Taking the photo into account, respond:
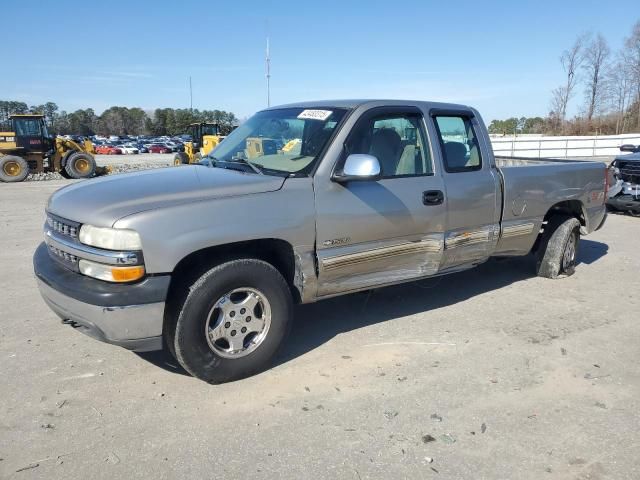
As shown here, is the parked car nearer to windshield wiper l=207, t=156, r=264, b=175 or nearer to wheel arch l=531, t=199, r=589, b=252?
wheel arch l=531, t=199, r=589, b=252

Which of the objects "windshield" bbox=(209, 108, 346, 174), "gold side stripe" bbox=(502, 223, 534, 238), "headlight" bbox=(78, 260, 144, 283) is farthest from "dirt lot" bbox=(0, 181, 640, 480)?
"windshield" bbox=(209, 108, 346, 174)

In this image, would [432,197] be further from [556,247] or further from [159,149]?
[159,149]

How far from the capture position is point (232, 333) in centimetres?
362

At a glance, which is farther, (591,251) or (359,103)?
(591,251)

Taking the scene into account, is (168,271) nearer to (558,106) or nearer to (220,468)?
(220,468)

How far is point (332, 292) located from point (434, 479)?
1.69 metres

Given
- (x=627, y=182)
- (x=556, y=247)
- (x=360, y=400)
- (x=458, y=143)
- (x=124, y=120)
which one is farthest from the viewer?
(x=124, y=120)

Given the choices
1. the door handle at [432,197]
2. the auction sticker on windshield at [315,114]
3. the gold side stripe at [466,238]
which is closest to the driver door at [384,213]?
the door handle at [432,197]

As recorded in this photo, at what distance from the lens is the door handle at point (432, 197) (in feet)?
14.5

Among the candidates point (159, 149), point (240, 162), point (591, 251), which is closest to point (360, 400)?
point (240, 162)

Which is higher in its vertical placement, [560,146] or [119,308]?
[560,146]

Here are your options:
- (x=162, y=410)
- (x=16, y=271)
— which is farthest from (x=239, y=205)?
(x=16, y=271)

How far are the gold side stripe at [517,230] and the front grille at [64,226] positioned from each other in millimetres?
3814

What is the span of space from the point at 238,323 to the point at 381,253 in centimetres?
129
